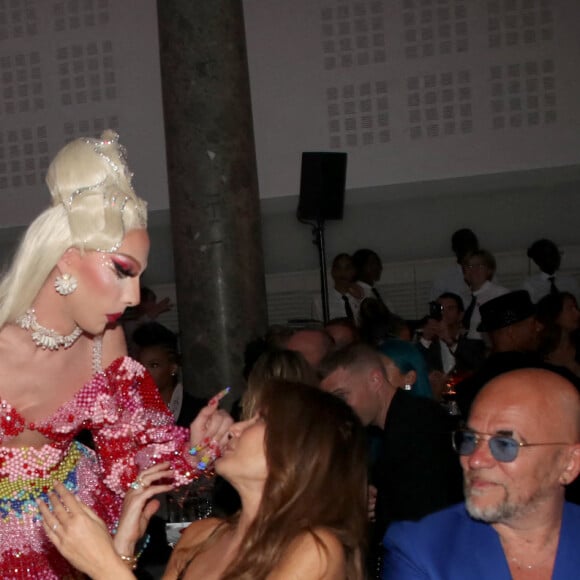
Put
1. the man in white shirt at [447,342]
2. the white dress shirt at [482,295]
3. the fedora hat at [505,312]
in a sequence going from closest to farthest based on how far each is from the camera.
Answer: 1. the fedora hat at [505,312]
2. the man in white shirt at [447,342]
3. the white dress shirt at [482,295]

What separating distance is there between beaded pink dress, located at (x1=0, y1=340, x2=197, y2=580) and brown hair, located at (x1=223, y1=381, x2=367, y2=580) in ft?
1.24

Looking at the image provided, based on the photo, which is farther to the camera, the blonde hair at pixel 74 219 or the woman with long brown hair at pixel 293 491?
the blonde hair at pixel 74 219

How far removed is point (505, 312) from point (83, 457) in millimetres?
2171

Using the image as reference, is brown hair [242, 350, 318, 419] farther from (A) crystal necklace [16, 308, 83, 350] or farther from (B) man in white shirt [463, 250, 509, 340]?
(B) man in white shirt [463, 250, 509, 340]

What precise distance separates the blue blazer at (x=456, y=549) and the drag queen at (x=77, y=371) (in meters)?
0.57

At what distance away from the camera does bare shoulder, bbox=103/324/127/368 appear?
8.82 feet

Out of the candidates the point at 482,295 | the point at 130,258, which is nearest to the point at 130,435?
the point at 130,258

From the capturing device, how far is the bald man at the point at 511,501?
2125 millimetres

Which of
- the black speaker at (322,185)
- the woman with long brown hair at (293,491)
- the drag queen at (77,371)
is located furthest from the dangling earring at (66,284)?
the black speaker at (322,185)

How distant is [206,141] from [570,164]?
11.4 ft

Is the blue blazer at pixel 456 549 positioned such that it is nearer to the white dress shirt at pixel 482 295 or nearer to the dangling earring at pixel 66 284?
the dangling earring at pixel 66 284

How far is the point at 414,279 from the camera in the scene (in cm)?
874

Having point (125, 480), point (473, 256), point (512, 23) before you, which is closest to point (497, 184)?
point (512, 23)

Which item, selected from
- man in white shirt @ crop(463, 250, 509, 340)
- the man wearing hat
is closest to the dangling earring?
the man wearing hat
